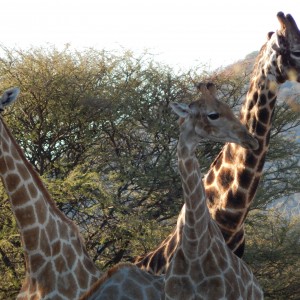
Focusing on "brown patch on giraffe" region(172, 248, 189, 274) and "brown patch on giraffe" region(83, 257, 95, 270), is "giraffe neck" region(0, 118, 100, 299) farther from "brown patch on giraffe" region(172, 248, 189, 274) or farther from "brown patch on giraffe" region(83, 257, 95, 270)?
"brown patch on giraffe" region(172, 248, 189, 274)

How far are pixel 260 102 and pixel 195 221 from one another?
230 cm

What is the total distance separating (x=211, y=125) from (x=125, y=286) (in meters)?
1.53

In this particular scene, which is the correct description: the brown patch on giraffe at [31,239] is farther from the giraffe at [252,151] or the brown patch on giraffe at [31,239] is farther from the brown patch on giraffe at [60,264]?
the giraffe at [252,151]

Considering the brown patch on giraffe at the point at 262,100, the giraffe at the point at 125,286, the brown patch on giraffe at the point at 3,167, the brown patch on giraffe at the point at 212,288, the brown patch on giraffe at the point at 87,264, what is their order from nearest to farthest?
the giraffe at the point at 125,286, the brown patch on giraffe at the point at 212,288, the brown patch on giraffe at the point at 3,167, the brown patch on giraffe at the point at 87,264, the brown patch on giraffe at the point at 262,100

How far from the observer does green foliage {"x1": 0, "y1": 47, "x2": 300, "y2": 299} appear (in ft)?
51.1

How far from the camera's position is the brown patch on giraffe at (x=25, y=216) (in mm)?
7141

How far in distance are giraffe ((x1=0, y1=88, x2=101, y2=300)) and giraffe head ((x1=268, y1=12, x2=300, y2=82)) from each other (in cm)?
266

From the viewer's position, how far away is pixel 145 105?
1755 cm

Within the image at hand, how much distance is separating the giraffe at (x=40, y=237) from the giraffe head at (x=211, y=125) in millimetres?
1559

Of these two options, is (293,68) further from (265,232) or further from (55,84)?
(265,232)

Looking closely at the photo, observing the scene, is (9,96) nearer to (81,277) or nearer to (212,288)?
(81,277)

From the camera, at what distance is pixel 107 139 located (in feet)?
57.0

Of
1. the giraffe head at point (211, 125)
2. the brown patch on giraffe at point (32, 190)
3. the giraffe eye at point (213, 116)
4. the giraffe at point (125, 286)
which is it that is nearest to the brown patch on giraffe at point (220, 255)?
the giraffe at point (125, 286)

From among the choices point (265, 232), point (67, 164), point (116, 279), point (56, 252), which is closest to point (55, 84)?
point (67, 164)
